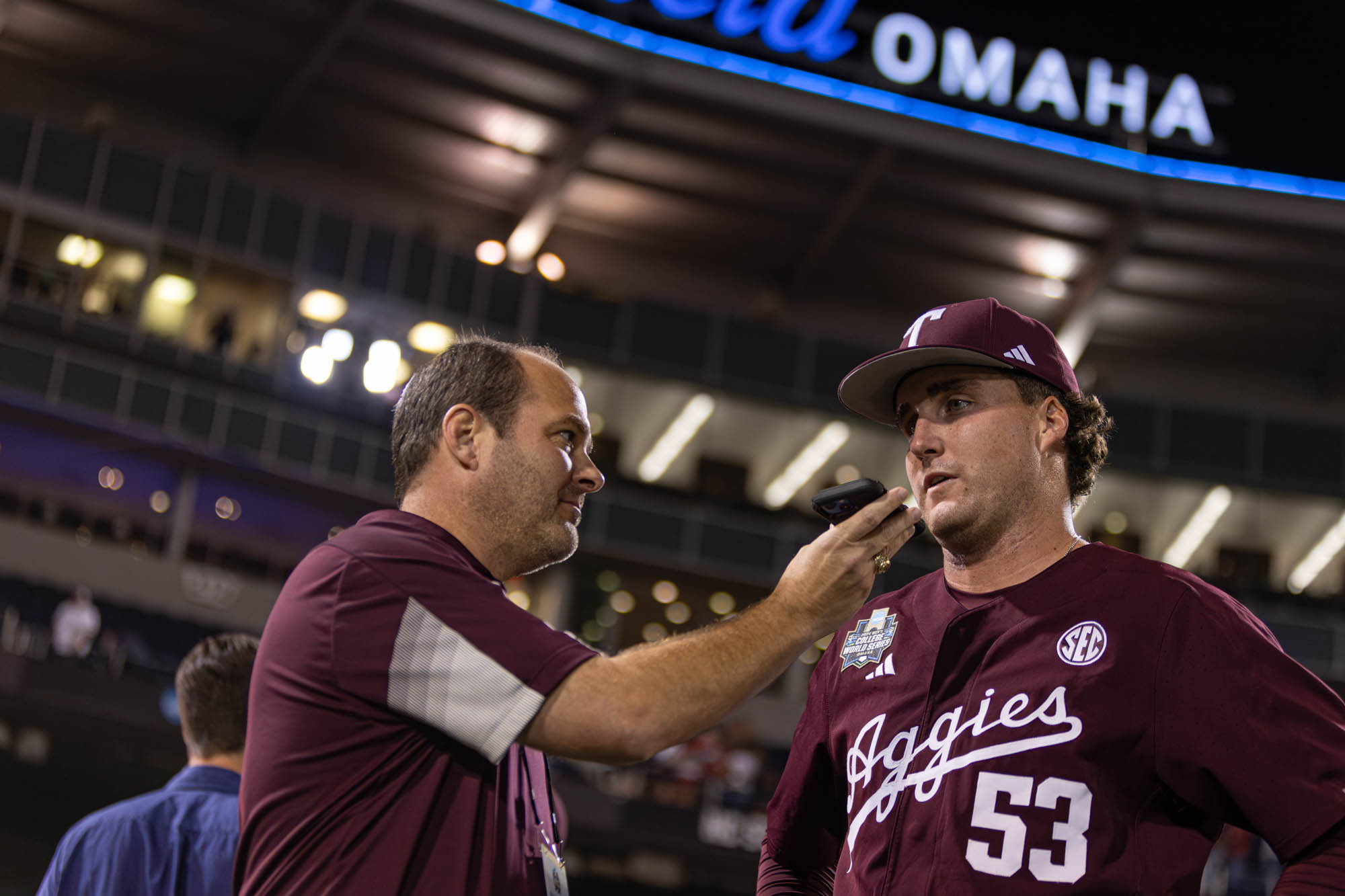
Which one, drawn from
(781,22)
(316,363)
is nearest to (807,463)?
(781,22)

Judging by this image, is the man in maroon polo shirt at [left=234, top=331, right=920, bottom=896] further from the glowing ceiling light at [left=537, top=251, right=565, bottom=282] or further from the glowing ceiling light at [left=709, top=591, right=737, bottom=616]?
the glowing ceiling light at [left=709, top=591, right=737, bottom=616]

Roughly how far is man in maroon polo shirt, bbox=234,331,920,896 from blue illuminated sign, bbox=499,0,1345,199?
2079 cm

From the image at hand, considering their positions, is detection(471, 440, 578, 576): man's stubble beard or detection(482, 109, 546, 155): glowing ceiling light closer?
detection(471, 440, 578, 576): man's stubble beard

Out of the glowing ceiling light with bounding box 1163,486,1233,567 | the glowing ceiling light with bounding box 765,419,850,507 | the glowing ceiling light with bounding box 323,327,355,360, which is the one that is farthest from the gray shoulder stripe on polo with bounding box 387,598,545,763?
the glowing ceiling light with bounding box 1163,486,1233,567

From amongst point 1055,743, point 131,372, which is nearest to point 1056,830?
point 1055,743

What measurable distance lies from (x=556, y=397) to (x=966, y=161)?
22448mm

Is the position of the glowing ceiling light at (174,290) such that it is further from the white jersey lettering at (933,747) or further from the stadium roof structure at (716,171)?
the white jersey lettering at (933,747)

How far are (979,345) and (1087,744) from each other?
826 millimetres

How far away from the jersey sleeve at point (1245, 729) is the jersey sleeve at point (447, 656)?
102 cm

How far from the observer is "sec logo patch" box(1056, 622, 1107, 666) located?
2.37 m

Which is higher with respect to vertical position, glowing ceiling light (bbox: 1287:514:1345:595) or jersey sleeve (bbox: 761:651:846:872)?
glowing ceiling light (bbox: 1287:514:1345:595)

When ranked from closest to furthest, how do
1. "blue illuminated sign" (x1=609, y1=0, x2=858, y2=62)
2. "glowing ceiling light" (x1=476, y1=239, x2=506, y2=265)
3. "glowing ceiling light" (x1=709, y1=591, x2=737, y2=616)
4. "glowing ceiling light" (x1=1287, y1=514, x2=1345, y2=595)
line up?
"glowing ceiling light" (x1=476, y1=239, x2=506, y2=265), "blue illuminated sign" (x1=609, y1=0, x2=858, y2=62), "glowing ceiling light" (x1=709, y1=591, x2=737, y2=616), "glowing ceiling light" (x1=1287, y1=514, x2=1345, y2=595)

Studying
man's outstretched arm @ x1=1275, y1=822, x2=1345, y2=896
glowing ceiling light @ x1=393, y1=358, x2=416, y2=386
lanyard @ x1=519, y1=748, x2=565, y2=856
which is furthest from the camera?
glowing ceiling light @ x1=393, y1=358, x2=416, y2=386

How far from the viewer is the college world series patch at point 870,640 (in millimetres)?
2768
